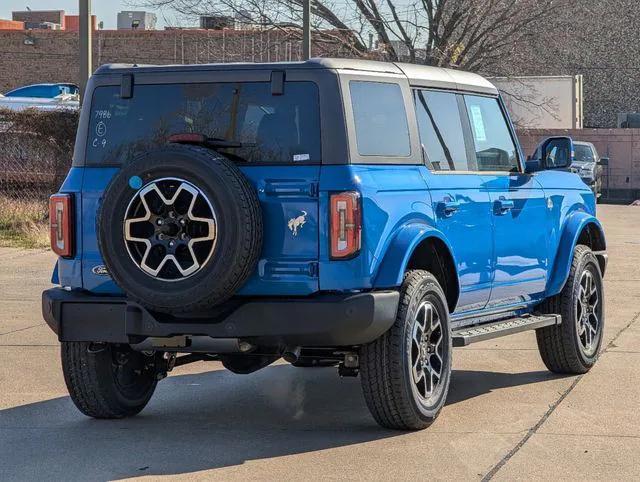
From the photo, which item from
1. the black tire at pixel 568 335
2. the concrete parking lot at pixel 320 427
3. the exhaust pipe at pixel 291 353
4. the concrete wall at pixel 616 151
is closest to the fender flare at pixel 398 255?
the exhaust pipe at pixel 291 353

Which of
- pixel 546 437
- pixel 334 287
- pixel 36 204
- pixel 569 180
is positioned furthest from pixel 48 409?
pixel 36 204

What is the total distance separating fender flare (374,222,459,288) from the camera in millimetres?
6926

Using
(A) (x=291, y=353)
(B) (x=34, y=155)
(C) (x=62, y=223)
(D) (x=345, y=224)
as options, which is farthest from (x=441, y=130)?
(B) (x=34, y=155)

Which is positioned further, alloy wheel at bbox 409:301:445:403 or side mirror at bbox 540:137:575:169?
side mirror at bbox 540:137:575:169

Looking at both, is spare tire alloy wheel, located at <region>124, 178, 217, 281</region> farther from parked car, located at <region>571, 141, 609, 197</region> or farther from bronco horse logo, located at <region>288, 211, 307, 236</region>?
parked car, located at <region>571, 141, 609, 197</region>

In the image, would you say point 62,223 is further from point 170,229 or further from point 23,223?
point 23,223

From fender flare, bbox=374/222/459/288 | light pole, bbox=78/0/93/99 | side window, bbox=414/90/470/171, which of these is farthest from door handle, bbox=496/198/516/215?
light pole, bbox=78/0/93/99

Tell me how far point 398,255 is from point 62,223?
1.87 metres

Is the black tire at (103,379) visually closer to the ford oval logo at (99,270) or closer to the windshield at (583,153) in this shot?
the ford oval logo at (99,270)

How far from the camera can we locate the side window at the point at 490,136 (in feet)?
28.0

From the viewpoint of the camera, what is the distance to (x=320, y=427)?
749 cm

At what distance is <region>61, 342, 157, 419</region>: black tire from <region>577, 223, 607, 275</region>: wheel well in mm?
3650

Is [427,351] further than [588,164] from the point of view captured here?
No

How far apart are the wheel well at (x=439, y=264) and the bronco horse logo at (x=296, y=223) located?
2.91 feet
